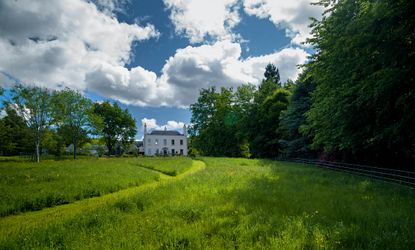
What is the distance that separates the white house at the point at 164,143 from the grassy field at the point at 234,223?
90028 mm

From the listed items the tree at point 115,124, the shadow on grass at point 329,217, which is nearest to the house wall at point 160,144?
the tree at point 115,124

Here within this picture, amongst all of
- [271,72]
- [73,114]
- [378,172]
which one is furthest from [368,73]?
[271,72]

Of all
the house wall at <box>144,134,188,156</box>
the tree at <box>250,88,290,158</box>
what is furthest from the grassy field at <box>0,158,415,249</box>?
the house wall at <box>144,134,188,156</box>

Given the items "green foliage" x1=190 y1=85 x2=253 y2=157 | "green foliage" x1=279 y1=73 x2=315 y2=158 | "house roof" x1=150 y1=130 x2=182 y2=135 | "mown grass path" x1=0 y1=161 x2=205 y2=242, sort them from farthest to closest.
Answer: "house roof" x1=150 y1=130 x2=182 y2=135
"green foliage" x1=190 y1=85 x2=253 y2=157
"green foliage" x1=279 y1=73 x2=315 y2=158
"mown grass path" x1=0 y1=161 x2=205 y2=242

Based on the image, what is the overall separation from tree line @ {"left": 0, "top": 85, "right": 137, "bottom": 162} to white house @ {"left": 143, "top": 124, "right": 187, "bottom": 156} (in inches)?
931

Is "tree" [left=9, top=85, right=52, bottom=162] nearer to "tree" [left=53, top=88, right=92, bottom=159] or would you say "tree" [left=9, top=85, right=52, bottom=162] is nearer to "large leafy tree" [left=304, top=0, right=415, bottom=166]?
"tree" [left=53, top=88, right=92, bottom=159]

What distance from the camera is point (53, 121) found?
5331 centimetres

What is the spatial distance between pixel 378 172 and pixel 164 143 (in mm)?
89952

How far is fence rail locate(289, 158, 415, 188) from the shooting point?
49.8 feet

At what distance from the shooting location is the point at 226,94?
2842 inches

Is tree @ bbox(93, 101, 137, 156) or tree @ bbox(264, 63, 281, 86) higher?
tree @ bbox(264, 63, 281, 86)

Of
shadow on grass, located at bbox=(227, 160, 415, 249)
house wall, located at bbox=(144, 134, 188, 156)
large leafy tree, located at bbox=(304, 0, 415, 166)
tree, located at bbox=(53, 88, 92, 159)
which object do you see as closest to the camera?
Answer: shadow on grass, located at bbox=(227, 160, 415, 249)

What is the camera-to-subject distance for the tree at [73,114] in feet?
182

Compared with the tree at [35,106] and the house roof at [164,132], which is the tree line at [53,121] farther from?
the house roof at [164,132]
